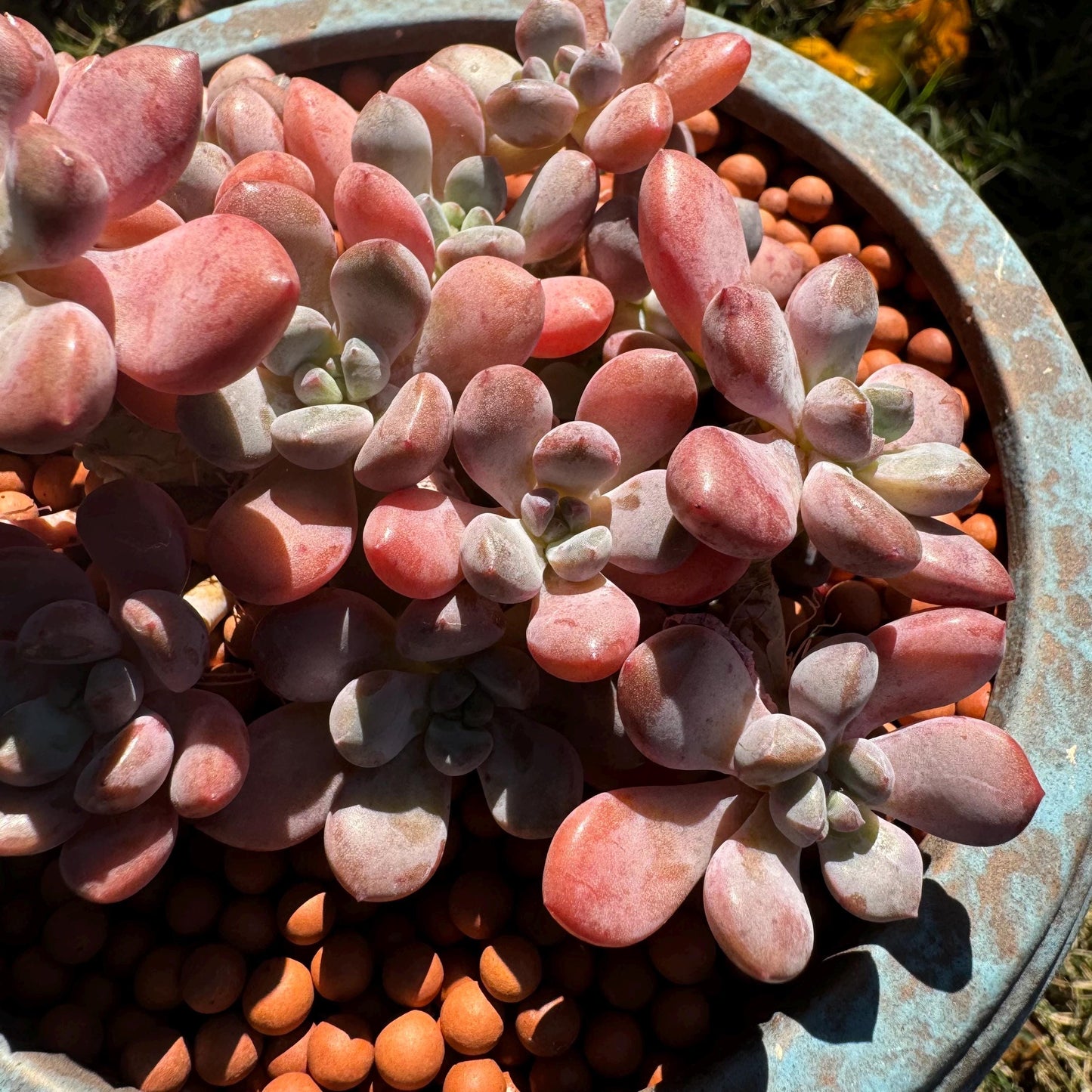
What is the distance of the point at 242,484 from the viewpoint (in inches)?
30.6

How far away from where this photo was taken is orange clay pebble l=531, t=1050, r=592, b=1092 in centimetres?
75

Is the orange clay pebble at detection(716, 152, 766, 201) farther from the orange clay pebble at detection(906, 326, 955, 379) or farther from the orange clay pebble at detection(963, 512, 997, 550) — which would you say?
the orange clay pebble at detection(963, 512, 997, 550)

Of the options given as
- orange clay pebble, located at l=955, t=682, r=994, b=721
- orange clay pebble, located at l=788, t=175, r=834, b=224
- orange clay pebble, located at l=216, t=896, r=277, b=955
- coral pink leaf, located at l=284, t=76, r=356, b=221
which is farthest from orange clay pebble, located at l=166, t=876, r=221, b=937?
orange clay pebble, located at l=788, t=175, r=834, b=224

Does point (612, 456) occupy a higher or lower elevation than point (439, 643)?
higher

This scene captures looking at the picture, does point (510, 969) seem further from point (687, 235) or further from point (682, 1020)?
point (687, 235)

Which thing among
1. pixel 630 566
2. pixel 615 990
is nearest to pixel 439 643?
pixel 630 566

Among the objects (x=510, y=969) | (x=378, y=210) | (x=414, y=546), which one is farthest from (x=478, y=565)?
(x=510, y=969)

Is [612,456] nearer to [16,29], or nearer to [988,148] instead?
[16,29]

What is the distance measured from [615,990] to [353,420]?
1.65 feet

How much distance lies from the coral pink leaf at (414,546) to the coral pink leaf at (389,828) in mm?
144

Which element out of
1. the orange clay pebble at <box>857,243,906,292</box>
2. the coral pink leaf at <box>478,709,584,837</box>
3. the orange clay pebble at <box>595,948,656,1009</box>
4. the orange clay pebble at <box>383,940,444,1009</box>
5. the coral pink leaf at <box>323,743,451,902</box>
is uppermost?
the orange clay pebble at <box>857,243,906,292</box>

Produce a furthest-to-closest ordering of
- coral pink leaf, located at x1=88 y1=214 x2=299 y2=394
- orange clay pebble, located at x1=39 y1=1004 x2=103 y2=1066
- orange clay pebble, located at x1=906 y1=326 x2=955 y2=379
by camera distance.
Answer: orange clay pebble, located at x1=906 y1=326 x2=955 y2=379
orange clay pebble, located at x1=39 y1=1004 x2=103 y2=1066
coral pink leaf, located at x1=88 y1=214 x2=299 y2=394

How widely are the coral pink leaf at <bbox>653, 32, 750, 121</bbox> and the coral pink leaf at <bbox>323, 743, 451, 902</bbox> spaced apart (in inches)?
22.2

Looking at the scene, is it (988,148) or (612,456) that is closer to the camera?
(612,456)
